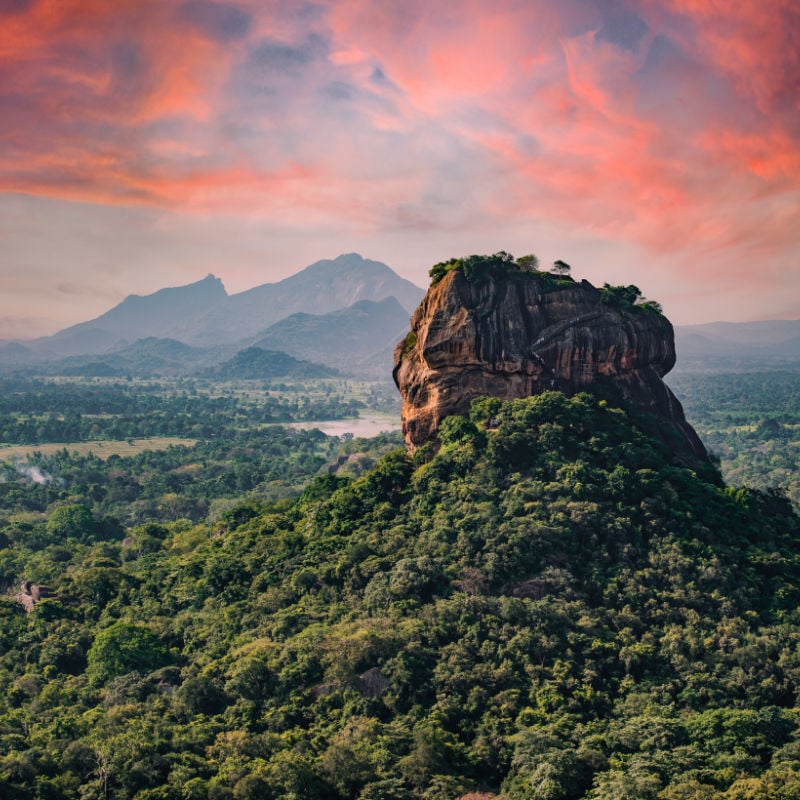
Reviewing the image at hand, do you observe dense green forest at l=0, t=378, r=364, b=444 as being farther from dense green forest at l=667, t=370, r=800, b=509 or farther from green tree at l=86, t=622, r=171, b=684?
green tree at l=86, t=622, r=171, b=684

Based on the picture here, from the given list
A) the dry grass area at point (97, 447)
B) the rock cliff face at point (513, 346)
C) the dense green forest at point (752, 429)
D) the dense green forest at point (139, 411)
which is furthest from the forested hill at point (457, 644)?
the dense green forest at point (139, 411)

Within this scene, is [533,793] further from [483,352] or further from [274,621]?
[483,352]

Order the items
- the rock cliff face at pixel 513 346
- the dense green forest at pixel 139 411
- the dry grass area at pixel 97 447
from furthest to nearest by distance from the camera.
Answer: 1. the dense green forest at pixel 139 411
2. the dry grass area at pixel 97 447
3. the rock cliff face at pixel 513 346

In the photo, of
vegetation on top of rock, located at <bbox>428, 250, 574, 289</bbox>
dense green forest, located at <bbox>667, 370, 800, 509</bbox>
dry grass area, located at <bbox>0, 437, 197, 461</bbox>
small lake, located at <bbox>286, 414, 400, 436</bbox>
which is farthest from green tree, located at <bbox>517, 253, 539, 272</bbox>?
small lake, located at <bbox>286, 414, 400, 436</bbox>

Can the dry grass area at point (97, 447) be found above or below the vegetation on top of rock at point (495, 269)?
below

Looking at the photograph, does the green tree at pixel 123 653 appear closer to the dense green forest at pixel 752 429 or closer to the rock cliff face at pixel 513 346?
the rock cliff face at pixel 513 346

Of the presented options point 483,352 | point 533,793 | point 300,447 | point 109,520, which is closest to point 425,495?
point 483,352
